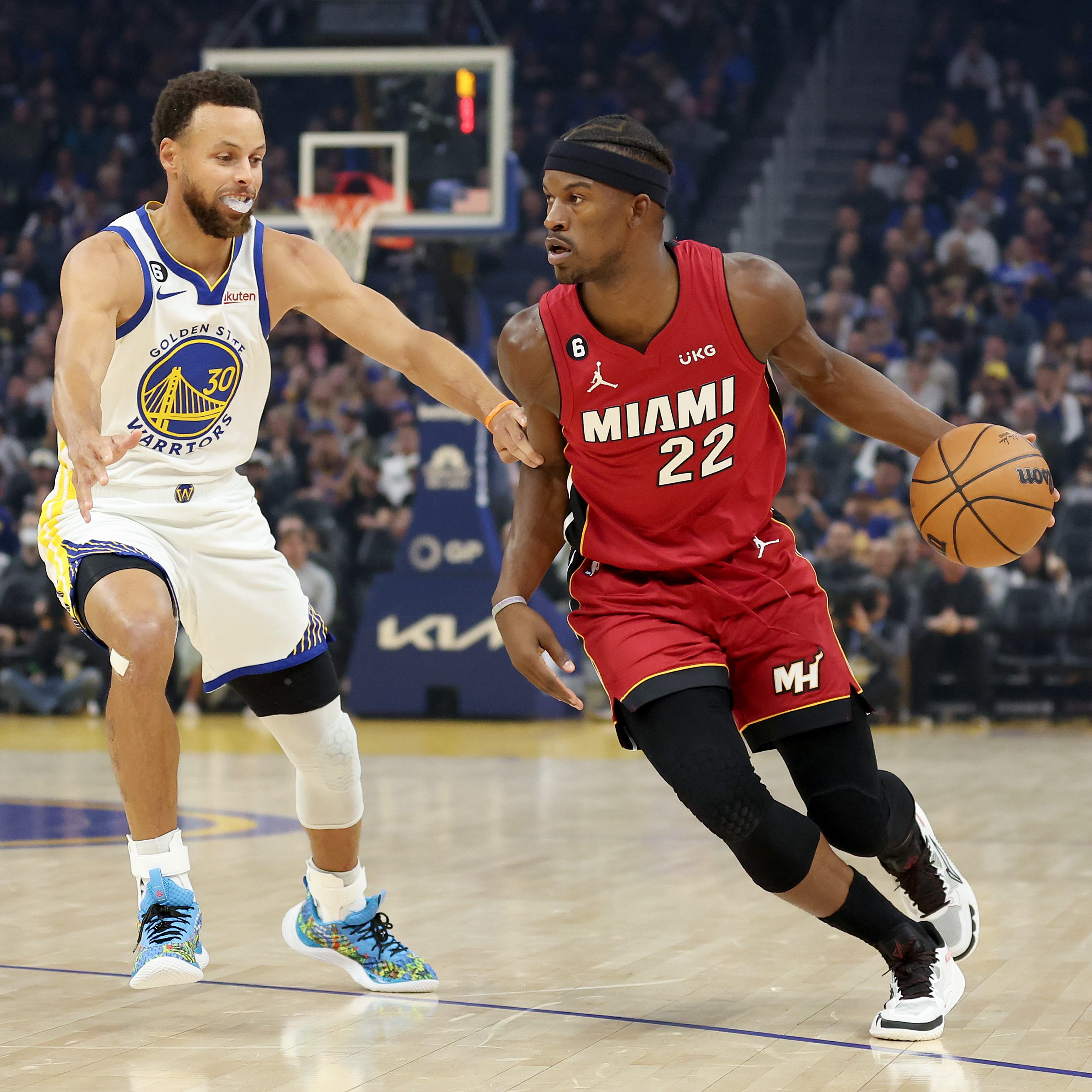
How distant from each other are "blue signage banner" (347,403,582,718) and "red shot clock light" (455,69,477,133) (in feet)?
7.01

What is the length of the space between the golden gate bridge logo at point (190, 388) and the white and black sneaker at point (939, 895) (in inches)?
80.6

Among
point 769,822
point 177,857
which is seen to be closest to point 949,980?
point 769,822

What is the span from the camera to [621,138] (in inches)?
154

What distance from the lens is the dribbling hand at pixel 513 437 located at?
4.00 metres

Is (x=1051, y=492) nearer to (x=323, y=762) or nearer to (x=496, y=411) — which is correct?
(x=496, y=411)

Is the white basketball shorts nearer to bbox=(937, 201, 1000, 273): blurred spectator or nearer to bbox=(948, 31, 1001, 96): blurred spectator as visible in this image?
bbox=(937, 201, 1000, 273): blurred spectator

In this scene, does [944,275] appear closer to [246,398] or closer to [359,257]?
[359,257]

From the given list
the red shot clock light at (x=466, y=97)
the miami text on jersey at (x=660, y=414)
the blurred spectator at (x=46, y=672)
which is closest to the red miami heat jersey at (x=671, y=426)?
the miami text on jersey at (x=660, y=414)

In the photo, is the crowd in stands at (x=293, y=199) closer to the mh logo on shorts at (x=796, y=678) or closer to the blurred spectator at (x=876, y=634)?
the blurred spectator at (x=876, y=634)

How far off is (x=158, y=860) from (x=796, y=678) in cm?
157

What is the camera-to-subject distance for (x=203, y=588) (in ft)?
13.8

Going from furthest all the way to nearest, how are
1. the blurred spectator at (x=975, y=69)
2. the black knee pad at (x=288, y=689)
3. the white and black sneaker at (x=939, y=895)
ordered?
1. the blurred spectator at (x=975, y=69)
2. the black knee pad at (x=288, y=689)
3. the white and black sneaker at (x=939, y=895)

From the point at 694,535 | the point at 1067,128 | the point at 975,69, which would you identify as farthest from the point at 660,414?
the point at 975,69

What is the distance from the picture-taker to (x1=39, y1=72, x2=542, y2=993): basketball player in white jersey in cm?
390
